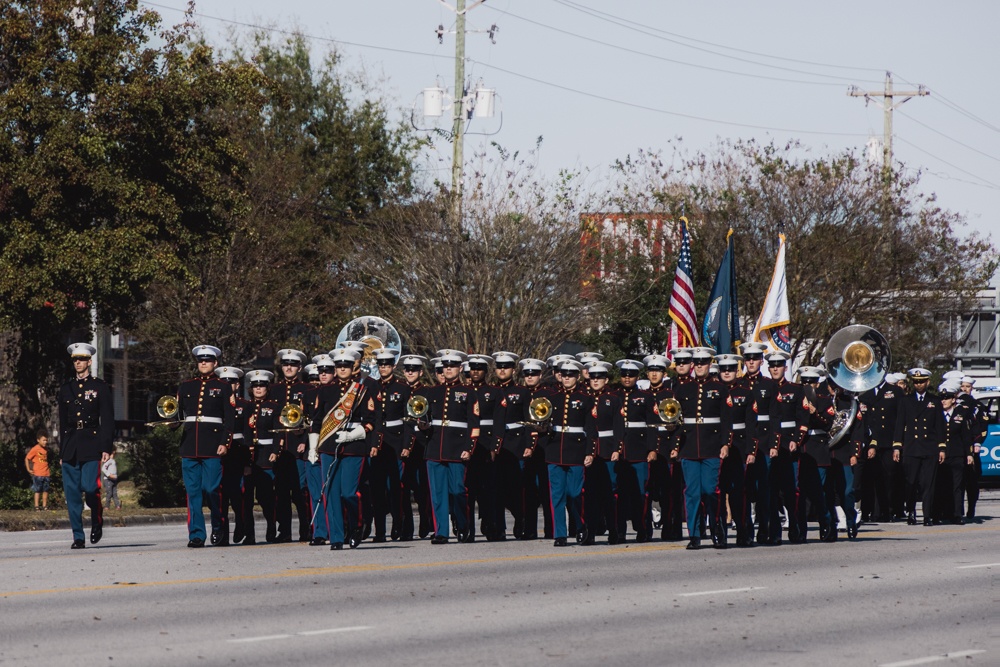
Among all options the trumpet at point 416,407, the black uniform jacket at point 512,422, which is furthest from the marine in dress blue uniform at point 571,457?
the trumpet at point 416,407

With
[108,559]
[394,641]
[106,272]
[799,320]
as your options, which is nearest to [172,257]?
[106,272]

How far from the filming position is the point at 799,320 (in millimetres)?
43094

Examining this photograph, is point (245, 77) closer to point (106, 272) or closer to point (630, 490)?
point (106, 272)

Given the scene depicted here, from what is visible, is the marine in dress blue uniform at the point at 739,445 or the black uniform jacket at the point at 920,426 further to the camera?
the black uniform jacket at the point at 920,426

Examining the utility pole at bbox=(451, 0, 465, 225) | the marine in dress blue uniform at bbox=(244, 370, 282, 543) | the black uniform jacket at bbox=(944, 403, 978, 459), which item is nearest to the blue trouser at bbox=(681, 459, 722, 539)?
the marine in dress blue uniform at bbox=(244, 370, 282, 543)

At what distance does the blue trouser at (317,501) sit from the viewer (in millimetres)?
16906

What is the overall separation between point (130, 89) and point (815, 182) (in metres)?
22.6

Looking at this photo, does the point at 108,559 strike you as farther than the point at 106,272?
No

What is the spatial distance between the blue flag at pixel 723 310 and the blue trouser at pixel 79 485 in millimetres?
12232

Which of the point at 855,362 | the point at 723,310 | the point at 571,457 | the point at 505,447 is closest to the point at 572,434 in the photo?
the point at 571,457

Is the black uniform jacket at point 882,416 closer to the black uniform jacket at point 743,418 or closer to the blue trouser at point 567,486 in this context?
the black uniform jacket at point 743,418

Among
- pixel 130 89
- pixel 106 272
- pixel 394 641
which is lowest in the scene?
pixel 394 641

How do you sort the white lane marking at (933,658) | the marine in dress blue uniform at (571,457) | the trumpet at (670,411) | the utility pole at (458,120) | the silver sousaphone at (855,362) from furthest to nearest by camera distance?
the utility pole at (458,120) < the silver sousaphone at (855,362) < the marine in dress blue uniform at (571,457) < the trumpet at (670,411) < the white lane marking at (933,658)

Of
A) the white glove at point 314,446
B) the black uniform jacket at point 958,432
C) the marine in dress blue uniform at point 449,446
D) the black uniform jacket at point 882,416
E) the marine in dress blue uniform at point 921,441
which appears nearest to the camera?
the white glove at point 314,446
